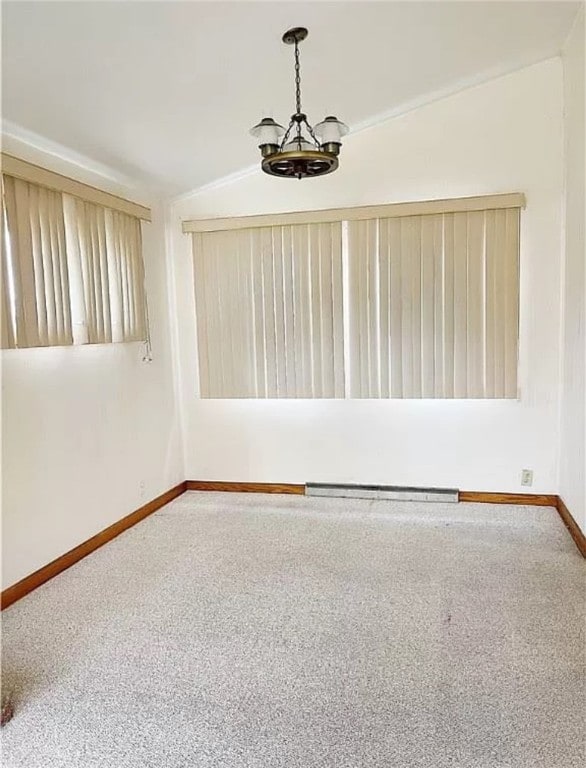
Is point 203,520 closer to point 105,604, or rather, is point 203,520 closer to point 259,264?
point 105,604

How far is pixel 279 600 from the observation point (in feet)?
9.02

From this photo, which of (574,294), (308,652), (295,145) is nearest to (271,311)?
(295,145)

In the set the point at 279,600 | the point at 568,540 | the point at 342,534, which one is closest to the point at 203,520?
the point at 342,534

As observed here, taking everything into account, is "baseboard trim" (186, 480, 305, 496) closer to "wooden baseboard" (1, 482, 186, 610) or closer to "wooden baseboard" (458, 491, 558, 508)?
"wooden baseboard" (1, 482, 186, 610)

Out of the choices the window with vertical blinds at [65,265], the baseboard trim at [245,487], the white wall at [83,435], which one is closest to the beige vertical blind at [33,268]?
the window with vertical blinds at [65,265]

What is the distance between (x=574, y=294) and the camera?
3.41 meters

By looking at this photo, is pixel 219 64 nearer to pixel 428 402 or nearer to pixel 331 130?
pixel 331 130

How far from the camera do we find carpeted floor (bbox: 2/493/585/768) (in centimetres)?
179

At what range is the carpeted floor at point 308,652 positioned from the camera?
1794 mm

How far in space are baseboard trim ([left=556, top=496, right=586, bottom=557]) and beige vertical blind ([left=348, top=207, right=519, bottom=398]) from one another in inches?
32.3

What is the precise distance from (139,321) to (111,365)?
0.43m

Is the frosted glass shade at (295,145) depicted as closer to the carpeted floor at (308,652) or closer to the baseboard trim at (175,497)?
the carpeted floor at (308,652)

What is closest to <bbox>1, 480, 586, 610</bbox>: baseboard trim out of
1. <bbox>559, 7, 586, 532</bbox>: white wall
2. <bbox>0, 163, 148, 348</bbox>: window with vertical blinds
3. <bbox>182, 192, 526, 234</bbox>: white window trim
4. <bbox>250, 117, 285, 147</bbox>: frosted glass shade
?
<bbox>559, 7, 586, 532</bbox>: white wall

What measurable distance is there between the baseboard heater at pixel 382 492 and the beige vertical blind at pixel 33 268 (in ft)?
7.20
